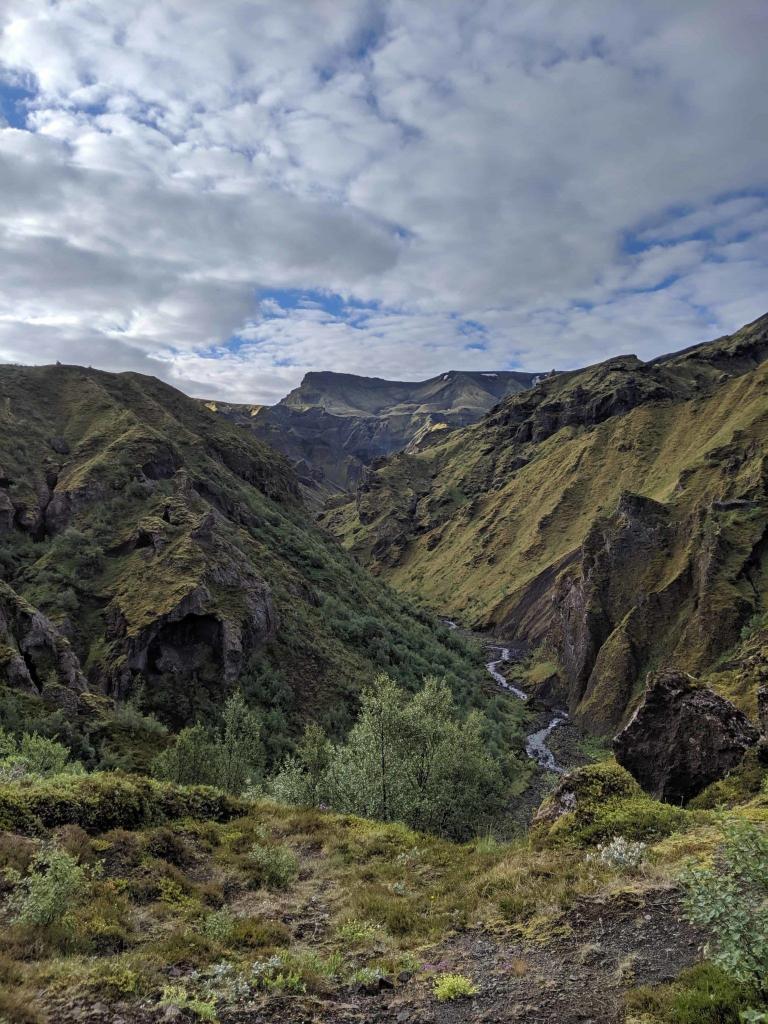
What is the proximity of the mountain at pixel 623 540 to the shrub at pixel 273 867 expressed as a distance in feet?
65.6

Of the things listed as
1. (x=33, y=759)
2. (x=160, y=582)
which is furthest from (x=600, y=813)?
(x=160, y=582)

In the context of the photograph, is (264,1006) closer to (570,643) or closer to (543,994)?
(543,994)

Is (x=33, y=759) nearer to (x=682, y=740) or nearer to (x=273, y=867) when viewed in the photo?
(x=273, y=867)

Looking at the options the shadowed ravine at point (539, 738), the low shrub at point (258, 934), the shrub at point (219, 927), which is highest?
the shrub at point (219, 927)

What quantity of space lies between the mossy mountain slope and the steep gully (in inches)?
241

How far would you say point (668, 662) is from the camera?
213ft

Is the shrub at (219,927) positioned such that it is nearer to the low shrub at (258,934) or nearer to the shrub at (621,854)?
the low shrub at (258,934)

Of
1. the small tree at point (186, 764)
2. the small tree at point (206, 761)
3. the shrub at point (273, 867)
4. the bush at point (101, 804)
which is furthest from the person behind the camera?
the small tree at point (206, 761)

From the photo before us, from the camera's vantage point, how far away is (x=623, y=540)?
81812 mm

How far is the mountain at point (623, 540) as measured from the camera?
67.0 metres

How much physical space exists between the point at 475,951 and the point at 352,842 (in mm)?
9152

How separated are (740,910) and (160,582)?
184 ft

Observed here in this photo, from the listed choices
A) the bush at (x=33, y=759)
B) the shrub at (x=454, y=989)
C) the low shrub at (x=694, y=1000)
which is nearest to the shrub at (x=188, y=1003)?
the shrub at (x=454, y=989)

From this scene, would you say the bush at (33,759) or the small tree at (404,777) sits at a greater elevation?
the bush at (33,759)
